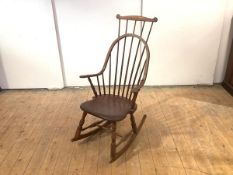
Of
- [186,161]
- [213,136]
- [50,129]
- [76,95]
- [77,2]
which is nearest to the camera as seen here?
[186,161]

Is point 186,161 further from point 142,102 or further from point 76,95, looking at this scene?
point 76,95

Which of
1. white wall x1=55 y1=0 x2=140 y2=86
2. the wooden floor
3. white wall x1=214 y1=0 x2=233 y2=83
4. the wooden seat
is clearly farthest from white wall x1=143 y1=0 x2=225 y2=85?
the wooden seat

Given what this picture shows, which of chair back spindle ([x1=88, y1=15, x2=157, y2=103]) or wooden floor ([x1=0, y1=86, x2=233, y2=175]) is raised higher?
chair back spindle ([x1=88, y1=15, x2=157, y2=103])

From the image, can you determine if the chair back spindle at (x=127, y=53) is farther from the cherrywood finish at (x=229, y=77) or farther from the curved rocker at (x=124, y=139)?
the cherrywood finish at (x=229, y=77)

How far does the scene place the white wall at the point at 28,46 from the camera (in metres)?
2.73

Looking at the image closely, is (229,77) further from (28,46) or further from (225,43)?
(28,46)

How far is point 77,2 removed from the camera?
273 centimetres

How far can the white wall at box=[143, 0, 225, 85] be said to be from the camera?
108 inches

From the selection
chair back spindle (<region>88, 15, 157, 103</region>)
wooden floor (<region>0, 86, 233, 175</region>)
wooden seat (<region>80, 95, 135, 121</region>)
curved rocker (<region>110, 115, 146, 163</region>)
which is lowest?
wooden floor (<region>0, 86, 233, 175</region>)

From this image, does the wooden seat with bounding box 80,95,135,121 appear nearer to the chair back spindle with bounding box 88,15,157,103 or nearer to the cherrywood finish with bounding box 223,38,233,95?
the chair back spindle with bounding box 88,15,157,103

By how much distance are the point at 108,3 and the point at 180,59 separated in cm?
119

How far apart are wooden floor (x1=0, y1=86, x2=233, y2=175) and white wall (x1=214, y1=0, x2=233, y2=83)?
297 mm

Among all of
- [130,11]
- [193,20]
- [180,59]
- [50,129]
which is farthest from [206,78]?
[50,129]

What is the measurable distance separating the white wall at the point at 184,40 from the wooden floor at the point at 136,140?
254 millimetres
